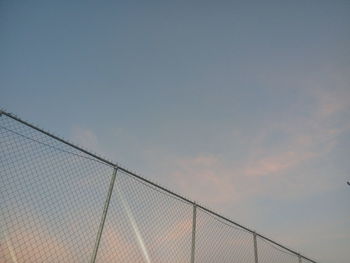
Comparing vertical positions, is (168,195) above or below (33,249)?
above

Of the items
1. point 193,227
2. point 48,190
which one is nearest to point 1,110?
point 48,190

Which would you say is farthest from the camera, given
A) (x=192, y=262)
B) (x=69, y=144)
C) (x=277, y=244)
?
(x=277, y=244)

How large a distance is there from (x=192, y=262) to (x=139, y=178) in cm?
197

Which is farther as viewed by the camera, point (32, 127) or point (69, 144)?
point (69, 144)

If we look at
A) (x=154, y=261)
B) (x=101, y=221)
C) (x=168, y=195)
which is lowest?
(x=154, y=261)

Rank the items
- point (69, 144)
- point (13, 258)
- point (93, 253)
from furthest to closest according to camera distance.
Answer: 1. point (69, 144)
2. point (93, 253)
3. point (13, 258)

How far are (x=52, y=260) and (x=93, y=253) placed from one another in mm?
548

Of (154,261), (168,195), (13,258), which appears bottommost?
(13,258)

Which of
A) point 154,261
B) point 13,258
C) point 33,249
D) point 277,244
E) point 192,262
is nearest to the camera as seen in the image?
point 13,258

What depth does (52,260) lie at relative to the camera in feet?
12.1

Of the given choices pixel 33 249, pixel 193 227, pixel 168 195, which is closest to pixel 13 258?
pixel 33 249

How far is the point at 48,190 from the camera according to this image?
4.20 metres

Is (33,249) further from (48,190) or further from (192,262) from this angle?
Answer: (192,262)

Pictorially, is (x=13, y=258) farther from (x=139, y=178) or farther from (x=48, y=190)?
(x=139, y=178)
